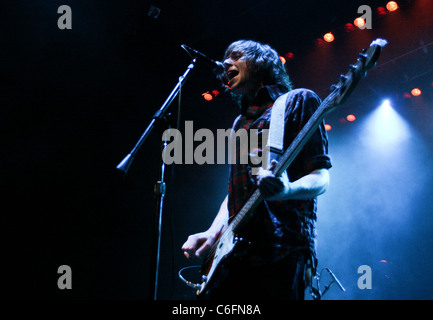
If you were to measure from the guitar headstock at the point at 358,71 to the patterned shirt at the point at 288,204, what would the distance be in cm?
19

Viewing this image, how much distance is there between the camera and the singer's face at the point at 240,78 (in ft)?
7.22

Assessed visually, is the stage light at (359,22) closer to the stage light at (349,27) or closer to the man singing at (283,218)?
the stage light at (349,27)

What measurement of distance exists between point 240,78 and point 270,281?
55.1 inches

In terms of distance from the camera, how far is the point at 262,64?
2246 millimetres

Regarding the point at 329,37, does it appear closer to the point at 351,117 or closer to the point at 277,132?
the point at 351,117

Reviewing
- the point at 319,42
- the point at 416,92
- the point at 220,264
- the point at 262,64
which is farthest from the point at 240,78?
the point at 416,92

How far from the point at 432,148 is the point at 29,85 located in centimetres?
679

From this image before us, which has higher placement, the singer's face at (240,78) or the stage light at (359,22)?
the stage light at (359,22)

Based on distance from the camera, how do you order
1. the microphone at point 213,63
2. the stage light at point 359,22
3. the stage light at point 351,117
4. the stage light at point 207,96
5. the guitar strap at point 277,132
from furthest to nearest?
the stage light at point 351,117, the stage light at point 207,96, the stage light at point 359,22, the microphone at point 213,63, the guitar strap at point 277,132

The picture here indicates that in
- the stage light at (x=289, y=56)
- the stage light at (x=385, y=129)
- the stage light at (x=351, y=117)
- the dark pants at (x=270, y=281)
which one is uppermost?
the stage light at (x=289, y=56)

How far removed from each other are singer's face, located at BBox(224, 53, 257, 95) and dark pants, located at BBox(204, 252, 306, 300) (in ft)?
4.04

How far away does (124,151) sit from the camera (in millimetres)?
4812

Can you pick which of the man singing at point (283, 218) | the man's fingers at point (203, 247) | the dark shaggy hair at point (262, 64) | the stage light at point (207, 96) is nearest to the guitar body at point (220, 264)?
the man singing at point (283, 218)
